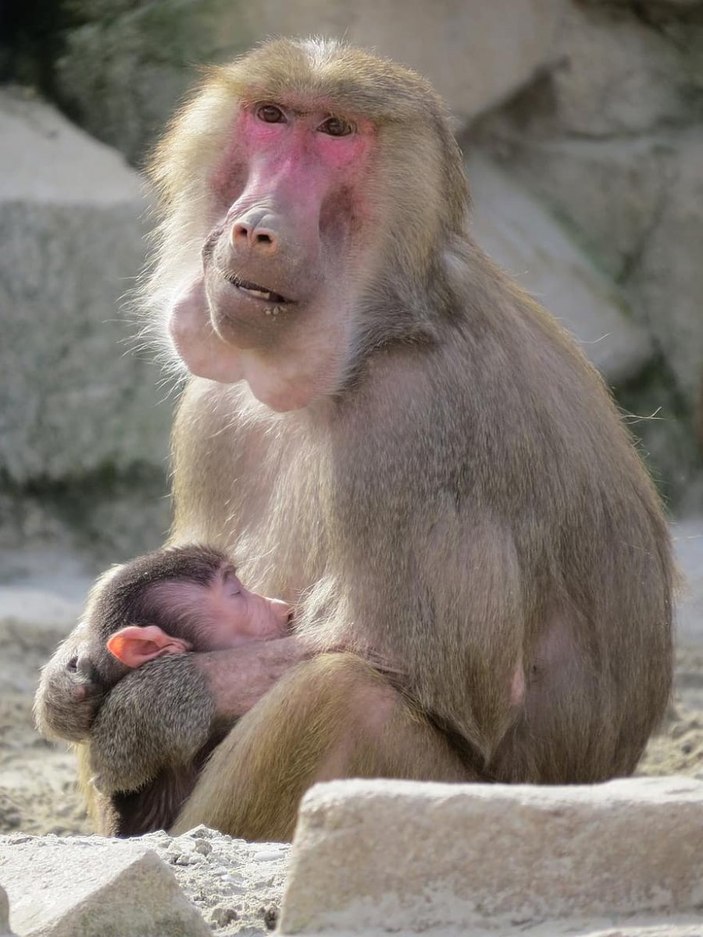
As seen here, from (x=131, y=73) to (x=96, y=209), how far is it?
37.4 inches

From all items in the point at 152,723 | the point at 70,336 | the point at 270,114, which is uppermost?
the point at 270,114

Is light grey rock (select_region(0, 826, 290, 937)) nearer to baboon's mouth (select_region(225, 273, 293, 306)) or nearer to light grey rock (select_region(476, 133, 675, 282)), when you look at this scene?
baboon's mouth (select_region(225, 273, 293, 306))

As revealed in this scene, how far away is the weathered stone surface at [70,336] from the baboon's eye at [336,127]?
3.25 meters

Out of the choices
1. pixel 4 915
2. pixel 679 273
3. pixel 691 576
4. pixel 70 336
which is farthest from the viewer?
pixel 679 273

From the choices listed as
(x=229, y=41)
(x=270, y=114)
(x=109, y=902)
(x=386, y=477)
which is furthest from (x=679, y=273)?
(x=109, y=902)

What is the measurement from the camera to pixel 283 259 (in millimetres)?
3473

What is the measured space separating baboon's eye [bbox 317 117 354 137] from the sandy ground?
150 cm

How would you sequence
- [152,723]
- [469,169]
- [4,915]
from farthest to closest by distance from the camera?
1. [469,169]
2. [152,723]
3. [4,915]

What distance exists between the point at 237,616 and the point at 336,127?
3.61 ft

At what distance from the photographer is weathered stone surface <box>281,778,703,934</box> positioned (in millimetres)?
2266

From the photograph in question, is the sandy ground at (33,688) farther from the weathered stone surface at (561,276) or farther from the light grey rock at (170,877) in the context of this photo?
the light grey rock at (170,877)

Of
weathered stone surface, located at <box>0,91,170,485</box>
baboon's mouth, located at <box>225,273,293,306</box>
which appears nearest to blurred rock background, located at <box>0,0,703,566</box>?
weathered stone surface, located at <box>0,91,170,485</box>

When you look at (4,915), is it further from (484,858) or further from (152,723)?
(152,723)

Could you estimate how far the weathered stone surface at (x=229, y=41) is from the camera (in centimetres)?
742
